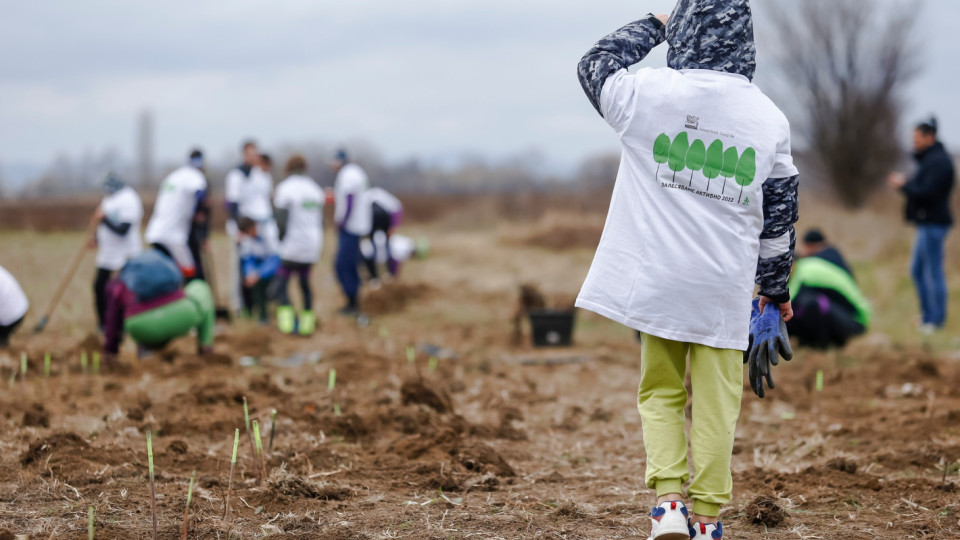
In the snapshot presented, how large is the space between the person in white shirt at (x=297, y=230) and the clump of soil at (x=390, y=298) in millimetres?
1771

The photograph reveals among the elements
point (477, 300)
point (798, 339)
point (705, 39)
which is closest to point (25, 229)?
point (477, 300)

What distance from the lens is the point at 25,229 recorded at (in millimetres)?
27219

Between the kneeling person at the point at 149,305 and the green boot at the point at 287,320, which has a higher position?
the kneeling person at the point at 149,305

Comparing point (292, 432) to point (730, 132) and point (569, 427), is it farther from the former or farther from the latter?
point (730, 132)

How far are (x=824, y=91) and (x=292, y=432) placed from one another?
25.3 metres

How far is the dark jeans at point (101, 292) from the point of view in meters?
9.31

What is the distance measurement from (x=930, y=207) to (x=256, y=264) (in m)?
7.56

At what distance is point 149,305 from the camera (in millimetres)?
7223

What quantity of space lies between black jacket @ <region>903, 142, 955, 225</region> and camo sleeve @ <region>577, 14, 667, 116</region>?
7.64 meters

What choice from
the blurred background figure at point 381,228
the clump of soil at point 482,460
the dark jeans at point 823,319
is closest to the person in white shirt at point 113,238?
the blurred background figure at point 381,228

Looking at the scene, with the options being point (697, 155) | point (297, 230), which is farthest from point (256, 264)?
point (697, 155)

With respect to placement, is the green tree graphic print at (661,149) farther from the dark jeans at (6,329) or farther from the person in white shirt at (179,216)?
the person in white shirt at (179,216)

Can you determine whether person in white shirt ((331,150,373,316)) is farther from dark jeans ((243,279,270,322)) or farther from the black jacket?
the black jacket

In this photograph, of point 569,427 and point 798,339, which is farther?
point 798,339
